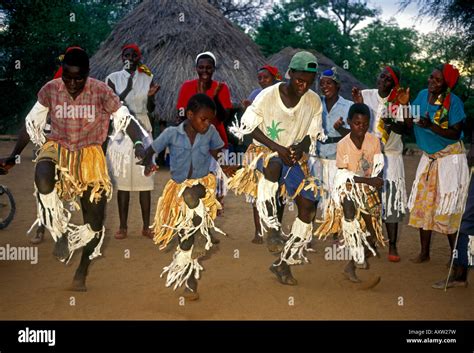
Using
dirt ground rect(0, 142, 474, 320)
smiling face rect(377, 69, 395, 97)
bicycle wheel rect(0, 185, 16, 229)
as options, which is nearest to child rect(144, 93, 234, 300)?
dirt ground rect(0, 142, 474, 320)

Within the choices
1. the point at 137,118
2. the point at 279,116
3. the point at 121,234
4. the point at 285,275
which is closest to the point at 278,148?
the point at 279,116

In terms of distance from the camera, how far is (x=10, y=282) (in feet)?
14.6

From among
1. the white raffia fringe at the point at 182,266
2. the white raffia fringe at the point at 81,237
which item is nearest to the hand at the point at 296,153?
the white raffia fringe at the point at 182,266

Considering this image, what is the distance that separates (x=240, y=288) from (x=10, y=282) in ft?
6.03

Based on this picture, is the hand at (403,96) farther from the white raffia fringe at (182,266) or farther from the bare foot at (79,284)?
the bare foot at (79,284)

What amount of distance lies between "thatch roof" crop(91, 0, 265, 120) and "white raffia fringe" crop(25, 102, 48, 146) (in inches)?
364

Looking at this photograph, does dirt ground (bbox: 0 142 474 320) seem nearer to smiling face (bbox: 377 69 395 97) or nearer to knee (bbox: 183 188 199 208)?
knee (bbox: 183 188 199 208)

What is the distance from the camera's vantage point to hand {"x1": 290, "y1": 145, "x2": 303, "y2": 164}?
4.44 metres

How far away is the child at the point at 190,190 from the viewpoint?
13.5 feet

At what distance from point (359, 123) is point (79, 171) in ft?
7.63

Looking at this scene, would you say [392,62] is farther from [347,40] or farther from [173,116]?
[173,116]

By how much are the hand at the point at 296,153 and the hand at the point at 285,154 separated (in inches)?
0.7

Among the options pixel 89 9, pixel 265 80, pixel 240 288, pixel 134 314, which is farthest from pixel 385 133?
pixel 89 9

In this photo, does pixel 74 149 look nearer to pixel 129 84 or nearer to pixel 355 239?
pixel 129 84
